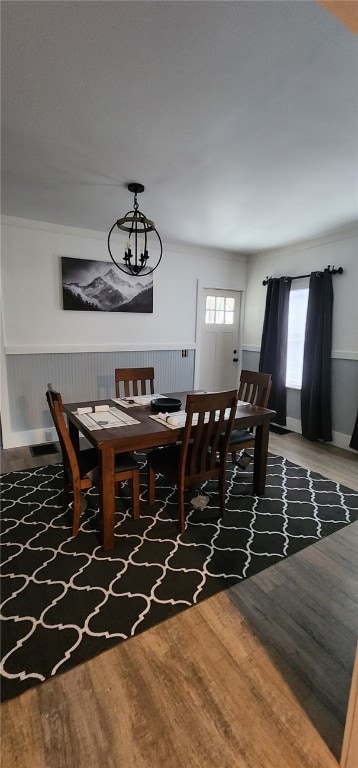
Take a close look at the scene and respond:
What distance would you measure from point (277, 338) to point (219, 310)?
1.00 metres

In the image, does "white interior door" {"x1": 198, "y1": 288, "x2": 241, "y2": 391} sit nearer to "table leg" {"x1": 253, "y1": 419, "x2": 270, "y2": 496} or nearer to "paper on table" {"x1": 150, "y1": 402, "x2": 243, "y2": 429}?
"table leg" {"x1": 253, "y1": 419, "x2": 270, "y2": 496}

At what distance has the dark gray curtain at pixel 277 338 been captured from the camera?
4.23 meters

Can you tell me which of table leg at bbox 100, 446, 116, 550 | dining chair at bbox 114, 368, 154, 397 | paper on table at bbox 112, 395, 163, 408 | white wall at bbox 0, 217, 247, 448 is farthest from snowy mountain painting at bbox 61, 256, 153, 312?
table leg at bbox 100, 446, 116, 550

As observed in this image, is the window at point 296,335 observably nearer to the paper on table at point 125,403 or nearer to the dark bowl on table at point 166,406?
the dark bowl on table at point 166,406

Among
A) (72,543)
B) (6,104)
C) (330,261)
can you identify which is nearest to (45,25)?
(6,104)

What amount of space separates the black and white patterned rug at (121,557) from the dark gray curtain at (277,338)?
165 cm

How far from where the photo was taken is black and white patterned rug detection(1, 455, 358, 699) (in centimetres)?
142

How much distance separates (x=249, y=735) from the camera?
109cm

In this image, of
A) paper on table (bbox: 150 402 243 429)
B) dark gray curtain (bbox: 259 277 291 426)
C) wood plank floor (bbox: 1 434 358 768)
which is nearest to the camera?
wood plank floor (bbox: 1 434 358 768)

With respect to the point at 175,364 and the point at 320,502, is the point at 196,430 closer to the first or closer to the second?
the point at 320,502

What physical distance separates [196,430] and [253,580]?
2.81ft

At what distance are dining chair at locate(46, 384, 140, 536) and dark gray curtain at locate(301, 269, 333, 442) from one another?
252 cm

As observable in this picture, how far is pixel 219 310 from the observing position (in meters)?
4.84

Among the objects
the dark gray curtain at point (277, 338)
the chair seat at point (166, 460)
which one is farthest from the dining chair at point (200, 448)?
the dark gray curtain at point (277, 338)
